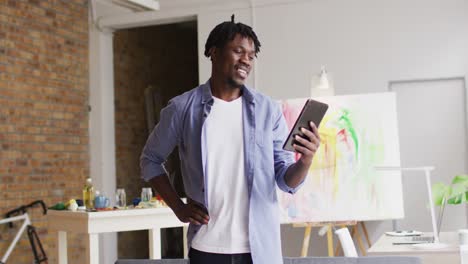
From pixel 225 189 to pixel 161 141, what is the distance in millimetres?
300

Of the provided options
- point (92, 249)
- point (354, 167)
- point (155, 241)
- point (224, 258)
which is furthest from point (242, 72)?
point (354, 167)

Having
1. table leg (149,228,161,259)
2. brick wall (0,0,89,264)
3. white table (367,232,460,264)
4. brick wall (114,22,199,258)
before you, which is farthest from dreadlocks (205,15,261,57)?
brick wall (114,22,199,258)

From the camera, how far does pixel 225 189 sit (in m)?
1.93

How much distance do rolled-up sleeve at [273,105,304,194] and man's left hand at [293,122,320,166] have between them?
0.11 m

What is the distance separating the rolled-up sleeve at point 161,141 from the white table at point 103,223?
240cm

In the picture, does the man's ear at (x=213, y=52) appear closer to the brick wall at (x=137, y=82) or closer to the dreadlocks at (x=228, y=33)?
→ the dreadlocks at (x=228, y=33)

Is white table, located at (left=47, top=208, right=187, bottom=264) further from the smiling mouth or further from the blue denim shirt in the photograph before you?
the smiling mouth

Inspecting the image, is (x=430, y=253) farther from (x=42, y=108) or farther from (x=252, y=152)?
(x=42, y=108)

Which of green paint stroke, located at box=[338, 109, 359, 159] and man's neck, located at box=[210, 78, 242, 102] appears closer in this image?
man's neck, located at box=[210, 78, 242, 102]

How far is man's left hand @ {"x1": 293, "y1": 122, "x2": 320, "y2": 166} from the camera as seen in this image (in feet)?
6.20

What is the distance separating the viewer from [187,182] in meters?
2.04

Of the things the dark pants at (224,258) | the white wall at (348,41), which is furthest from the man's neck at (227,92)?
the white wall at (348,41)

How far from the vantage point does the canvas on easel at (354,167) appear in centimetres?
613

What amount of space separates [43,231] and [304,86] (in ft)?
9.84
